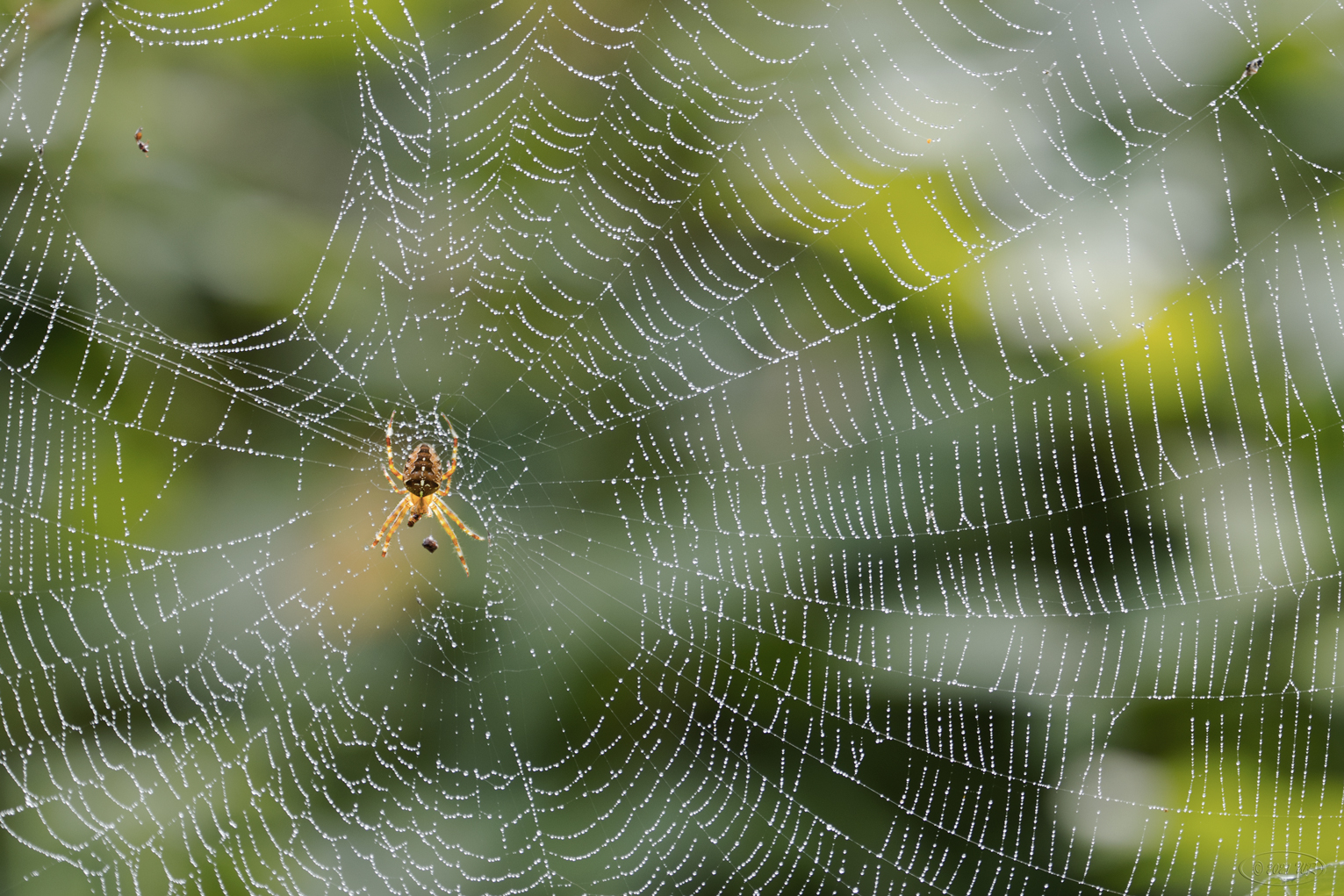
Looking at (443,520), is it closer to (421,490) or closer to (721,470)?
(421,490)

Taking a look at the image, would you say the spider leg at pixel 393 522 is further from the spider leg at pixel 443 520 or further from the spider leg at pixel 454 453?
the spider leg at pixel 454 453

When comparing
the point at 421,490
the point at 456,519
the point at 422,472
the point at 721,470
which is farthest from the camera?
the point at 456,519

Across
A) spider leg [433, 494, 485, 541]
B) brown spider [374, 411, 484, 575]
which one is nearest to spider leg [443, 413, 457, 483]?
brown spider [374, 411, 484, 575]

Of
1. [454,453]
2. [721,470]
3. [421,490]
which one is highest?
[721,470]

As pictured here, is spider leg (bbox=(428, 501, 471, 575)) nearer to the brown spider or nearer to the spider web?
the brown spider

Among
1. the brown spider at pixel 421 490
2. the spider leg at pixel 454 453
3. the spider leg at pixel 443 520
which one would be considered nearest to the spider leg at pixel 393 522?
the brown spider at pixel 421 490

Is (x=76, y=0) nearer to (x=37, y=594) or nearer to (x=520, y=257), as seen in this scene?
(x=520, y=257)

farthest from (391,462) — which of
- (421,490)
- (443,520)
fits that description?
(443,520)

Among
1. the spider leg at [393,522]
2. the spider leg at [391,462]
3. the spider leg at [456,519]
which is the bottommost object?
the spider leg at [393,522]
